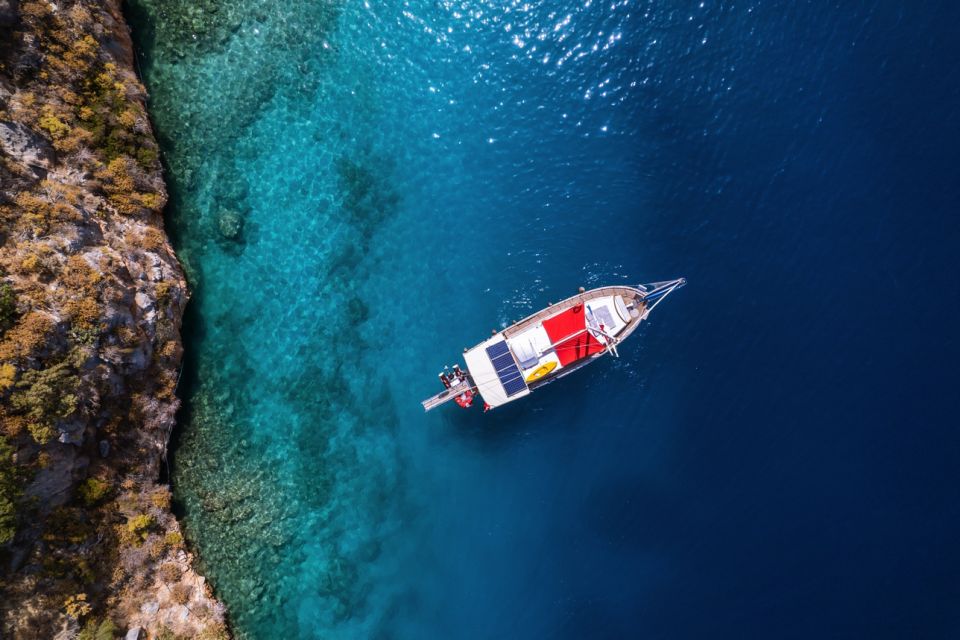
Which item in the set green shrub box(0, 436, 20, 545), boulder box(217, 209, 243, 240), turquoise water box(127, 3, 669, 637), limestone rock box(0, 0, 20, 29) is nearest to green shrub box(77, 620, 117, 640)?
turquoise water box(127, 3, 669, 637)

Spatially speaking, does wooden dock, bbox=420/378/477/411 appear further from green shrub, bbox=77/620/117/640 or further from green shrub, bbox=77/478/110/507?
green shrub, bbox=77/620/117/640

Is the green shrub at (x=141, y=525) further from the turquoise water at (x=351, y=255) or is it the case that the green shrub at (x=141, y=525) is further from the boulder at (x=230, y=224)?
the boulder at (x=230, y=224)

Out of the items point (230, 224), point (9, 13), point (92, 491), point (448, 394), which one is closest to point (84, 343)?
point (92, 491)

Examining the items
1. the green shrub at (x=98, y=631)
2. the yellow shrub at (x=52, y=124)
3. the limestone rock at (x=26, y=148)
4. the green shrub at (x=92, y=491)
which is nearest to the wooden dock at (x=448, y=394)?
the green shrub at (x=92, y=491)

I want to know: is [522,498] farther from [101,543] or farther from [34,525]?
[34,525]

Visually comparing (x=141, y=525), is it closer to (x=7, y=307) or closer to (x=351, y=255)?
(x=7, y=307)

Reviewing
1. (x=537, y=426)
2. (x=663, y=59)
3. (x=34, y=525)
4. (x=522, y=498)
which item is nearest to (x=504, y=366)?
(x=537, y=426)

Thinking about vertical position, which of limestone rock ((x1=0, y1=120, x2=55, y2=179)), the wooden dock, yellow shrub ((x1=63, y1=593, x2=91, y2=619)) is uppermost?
limestone rock ((x1=0, y1=120, x2=55, y2=179))
